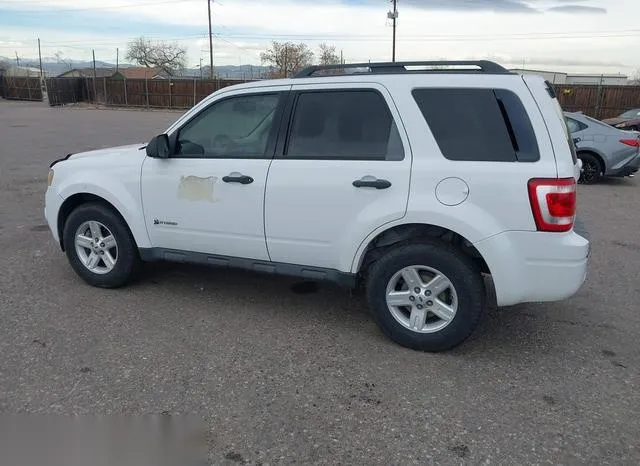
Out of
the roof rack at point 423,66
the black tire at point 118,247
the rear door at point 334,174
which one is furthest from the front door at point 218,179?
the roof rack at point 423,66

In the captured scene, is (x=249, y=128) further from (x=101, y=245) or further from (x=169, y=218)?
(x=101, y=245)

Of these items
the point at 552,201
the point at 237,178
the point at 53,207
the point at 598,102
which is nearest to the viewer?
the point at 552,201

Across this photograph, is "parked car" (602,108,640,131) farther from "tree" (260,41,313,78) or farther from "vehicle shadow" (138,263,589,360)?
"tree" (260,41,313,78)

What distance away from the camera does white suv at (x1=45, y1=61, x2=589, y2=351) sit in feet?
11.6

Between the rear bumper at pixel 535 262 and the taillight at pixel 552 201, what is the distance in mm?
78

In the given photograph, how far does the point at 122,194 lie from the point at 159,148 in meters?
0.59

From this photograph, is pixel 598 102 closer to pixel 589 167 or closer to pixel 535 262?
pixel 589 167

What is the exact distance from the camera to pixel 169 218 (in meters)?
4.55

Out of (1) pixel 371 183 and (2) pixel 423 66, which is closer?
(1) pixel 371 183

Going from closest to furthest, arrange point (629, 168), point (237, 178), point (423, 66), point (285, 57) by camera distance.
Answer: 1. point (423, 66)
2. point (237, 178)
3. point (629, 168)
4. point (285, 57)

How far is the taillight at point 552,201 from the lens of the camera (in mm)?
3434

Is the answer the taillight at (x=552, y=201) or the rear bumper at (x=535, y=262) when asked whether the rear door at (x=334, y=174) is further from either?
the taillight at (x=552, y=201)

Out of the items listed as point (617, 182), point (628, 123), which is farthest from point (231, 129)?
point (628, 123)

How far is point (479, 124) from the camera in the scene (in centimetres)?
364
